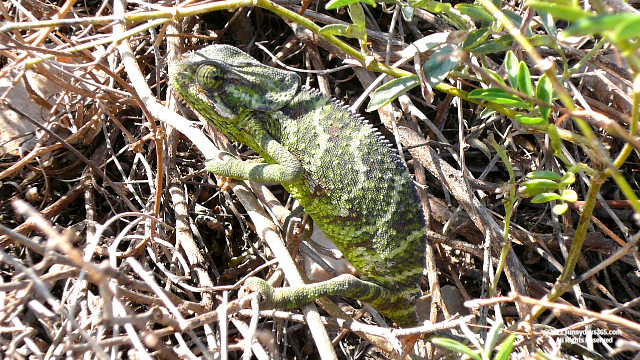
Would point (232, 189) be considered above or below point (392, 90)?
below

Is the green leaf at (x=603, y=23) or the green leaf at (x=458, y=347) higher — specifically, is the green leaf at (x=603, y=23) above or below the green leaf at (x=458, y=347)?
above

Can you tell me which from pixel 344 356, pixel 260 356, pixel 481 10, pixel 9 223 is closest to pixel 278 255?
pixel 260 356

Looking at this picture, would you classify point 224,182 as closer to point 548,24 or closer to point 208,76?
point 208,76

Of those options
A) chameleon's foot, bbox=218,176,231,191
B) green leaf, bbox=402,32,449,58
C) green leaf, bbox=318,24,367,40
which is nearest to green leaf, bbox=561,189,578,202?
green leaf, bbox=402,32,449,58

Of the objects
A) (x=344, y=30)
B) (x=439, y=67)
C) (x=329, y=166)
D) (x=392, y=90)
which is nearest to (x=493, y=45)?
(x=439, y=67)

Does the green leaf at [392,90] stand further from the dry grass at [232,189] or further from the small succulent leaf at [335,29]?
the dry grass at [232,189]

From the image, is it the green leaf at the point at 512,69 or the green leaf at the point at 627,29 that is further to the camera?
the green leaf at the point at 512,69

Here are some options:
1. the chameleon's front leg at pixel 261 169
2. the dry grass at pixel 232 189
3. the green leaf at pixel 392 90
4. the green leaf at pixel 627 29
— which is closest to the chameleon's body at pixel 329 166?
the chameleon's front leg at pixel 261 169
